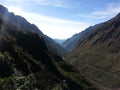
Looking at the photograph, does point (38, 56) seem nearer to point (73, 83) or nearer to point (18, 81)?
point (73, 83)

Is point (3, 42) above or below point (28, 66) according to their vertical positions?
above

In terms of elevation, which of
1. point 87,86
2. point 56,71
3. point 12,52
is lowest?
point 87,86

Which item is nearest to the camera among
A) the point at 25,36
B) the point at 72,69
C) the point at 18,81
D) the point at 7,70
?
the point at 18,81

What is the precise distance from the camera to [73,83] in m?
133

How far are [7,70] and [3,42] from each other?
28.1 metres

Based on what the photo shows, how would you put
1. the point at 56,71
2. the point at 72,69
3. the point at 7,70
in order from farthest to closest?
the point at 72,69 < the point at 56,71 < the point at 7,70

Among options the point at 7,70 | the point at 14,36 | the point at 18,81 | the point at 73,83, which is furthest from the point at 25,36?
the point at 18,81

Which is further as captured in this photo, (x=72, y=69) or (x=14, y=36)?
(x=72, y=69)

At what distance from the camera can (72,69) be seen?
541ft

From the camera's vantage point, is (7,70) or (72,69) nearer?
(7,70)

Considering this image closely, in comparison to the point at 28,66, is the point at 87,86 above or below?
below

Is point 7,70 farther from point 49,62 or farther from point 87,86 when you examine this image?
point 87,86

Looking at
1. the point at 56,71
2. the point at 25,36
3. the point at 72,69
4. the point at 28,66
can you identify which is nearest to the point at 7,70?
the point at 28,66

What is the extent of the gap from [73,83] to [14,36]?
33.2m
